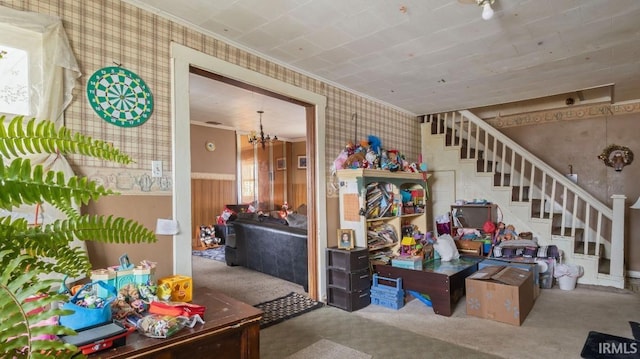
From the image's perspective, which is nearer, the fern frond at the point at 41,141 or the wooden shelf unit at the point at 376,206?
the fern frond at the point at 41,141

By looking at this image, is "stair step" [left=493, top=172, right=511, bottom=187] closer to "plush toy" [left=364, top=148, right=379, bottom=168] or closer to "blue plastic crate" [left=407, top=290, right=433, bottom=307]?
"plush toy" [left=364, top=148, right=379, bottom=168]

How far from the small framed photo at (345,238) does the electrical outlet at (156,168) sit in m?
1.96

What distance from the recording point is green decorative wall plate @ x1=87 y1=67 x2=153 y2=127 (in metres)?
2.07

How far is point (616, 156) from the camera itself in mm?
4734

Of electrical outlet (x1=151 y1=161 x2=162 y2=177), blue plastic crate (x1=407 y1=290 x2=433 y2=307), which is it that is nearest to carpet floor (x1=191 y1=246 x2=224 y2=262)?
blue plastic crate (x1=407 y1=290 x2=433 y2=307)

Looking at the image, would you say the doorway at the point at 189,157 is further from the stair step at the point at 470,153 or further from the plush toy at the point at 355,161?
the stair step at the point at 470,153

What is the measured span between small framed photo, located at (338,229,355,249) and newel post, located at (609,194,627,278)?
3207mm

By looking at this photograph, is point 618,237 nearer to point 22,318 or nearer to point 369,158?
point 369,158

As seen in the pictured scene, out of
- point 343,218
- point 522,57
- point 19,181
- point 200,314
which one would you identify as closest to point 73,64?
point 200,314

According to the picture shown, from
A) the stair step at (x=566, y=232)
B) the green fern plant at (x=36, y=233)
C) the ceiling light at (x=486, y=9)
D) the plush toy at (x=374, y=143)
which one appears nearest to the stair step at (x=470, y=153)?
the stair step at (x=566, y=232)

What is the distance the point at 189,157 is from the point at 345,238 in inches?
72.9

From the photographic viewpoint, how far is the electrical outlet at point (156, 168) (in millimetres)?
2312

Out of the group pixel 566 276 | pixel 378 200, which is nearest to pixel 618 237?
pixel 566 276

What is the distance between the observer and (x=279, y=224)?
4645 mm
